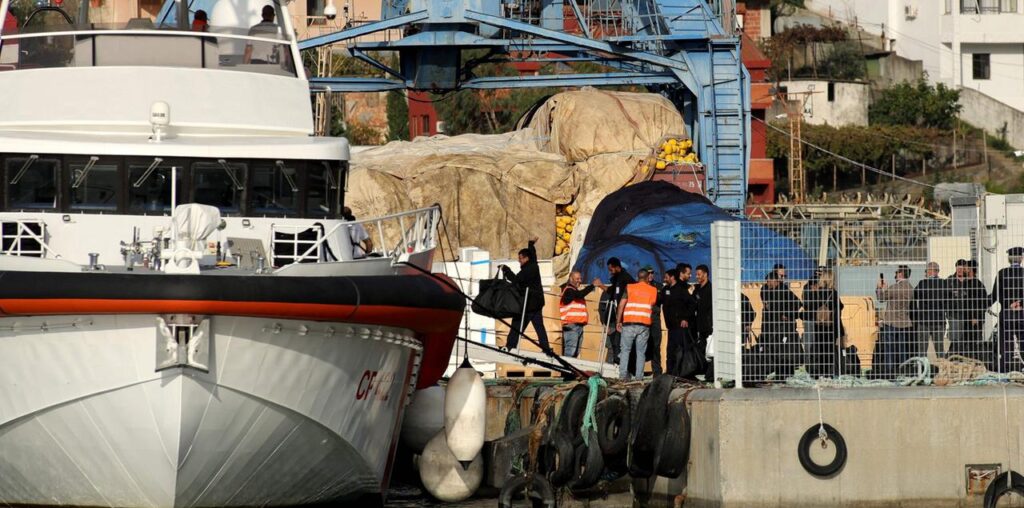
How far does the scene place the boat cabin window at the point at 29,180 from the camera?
1388 cm

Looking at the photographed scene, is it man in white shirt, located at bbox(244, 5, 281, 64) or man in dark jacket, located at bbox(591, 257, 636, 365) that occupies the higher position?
man in white shirt, located at bbox(244, 5, 281, 64)

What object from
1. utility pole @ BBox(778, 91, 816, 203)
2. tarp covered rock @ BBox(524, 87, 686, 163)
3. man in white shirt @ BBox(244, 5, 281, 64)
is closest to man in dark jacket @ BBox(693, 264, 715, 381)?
man in white shirt @ BBox(244, 5, 281, 64)

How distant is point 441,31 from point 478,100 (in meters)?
17.8

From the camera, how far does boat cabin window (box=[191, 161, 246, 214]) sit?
13992 mm

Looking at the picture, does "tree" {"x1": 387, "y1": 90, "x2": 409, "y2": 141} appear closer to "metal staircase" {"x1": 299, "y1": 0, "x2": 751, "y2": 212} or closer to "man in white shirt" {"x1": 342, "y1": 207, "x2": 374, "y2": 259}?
"metal staircase" {"x1": 299, "y1": 0, "x2": 751, "y2": 212}

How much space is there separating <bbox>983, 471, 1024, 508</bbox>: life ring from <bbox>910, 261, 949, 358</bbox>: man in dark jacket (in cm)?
129

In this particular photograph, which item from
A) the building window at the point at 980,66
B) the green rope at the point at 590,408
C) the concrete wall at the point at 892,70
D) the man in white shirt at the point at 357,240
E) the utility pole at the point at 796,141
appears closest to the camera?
the green rope at the point at 590,408

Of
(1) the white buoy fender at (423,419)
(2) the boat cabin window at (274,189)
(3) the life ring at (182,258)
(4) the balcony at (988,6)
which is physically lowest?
(1) the white buoy fender at (423,419)

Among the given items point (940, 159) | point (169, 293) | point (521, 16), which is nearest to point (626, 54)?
point (521, 16)

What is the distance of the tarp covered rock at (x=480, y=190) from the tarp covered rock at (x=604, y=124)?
24.7 inches

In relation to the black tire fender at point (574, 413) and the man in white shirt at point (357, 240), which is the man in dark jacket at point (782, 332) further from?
the man in white shirt at point (357, 240)

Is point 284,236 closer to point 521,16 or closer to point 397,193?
point 397,193

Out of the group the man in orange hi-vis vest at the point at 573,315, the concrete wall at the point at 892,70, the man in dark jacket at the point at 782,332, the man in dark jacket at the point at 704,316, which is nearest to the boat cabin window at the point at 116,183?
the man in dark jacket at the point at 782,332

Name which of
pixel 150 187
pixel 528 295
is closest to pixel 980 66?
pixel 528 295
